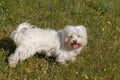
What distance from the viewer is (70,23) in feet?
35.7

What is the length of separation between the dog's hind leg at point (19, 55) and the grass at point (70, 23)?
0.37 ft

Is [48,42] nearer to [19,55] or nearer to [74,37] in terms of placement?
[74,37]

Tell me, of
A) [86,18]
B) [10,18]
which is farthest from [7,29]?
[86,18]

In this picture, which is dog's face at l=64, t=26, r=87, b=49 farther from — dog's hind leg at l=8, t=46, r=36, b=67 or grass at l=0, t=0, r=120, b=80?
dog's hind leg at l=8, t=46, r=36, b=67

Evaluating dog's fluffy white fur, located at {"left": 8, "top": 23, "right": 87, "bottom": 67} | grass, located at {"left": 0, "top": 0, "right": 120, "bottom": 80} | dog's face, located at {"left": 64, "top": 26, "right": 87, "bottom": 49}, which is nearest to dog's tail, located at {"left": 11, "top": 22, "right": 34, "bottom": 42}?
dog's fluffy white fur, located at {"left": 8, "top": 23, "right": 87, "bottom": 67}

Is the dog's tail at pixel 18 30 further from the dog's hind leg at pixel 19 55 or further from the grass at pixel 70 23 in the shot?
the grass at pixel 70 23

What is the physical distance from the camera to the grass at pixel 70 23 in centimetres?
859

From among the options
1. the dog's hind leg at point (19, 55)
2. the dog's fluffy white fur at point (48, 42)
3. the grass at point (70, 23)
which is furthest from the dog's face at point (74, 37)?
the dog's hind leg at point (19, 55)

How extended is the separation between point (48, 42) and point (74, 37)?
1.87 feet

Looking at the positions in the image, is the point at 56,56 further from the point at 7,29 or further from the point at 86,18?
the point at 86,18

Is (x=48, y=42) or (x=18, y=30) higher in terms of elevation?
(x=18, y=30)

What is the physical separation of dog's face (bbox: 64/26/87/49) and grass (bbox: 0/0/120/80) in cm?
51

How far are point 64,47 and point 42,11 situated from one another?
259cm

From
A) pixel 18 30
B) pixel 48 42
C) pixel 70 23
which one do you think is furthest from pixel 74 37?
pixel 70 23
